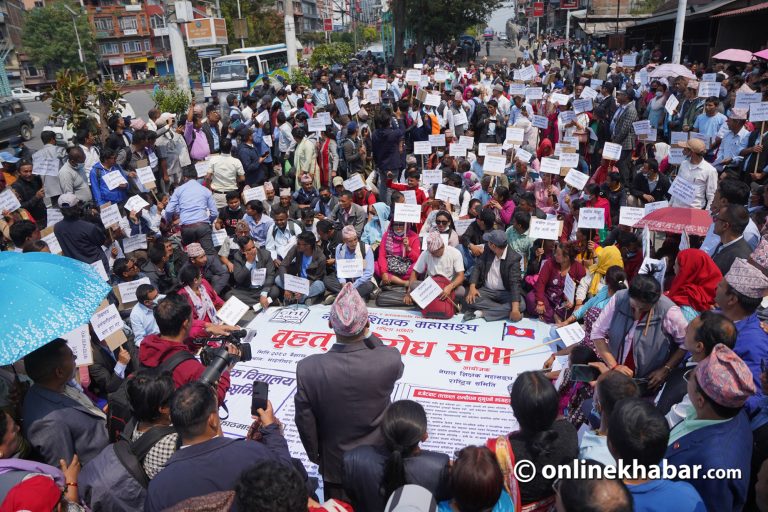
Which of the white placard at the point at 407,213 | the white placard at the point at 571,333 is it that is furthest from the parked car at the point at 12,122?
the white placard at the point at 571,333

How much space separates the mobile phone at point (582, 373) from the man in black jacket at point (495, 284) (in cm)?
203

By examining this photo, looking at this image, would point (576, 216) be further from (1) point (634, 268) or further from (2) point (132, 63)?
(2) point (132, 63)

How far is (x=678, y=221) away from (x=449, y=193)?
3098 mm

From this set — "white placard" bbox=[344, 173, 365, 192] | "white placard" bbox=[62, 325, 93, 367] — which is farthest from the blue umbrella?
"white placard" bbox=[344, 173, 365, 192]

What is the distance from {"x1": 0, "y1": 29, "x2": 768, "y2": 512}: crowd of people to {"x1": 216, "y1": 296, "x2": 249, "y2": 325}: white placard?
0.08 m

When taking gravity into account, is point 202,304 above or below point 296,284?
above

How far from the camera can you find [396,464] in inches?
89.4

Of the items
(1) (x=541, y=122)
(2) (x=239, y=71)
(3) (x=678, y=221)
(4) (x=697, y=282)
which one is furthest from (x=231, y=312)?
(2) (x=239, y=71)

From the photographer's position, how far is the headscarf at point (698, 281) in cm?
400

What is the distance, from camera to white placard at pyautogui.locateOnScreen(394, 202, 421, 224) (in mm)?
6445

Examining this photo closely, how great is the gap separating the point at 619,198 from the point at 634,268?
2034 mm

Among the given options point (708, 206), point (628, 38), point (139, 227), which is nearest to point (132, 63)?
point (628, 38)

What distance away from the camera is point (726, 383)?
7.90 ft

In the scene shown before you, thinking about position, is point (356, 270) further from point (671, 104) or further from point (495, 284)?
point (671, 104)
